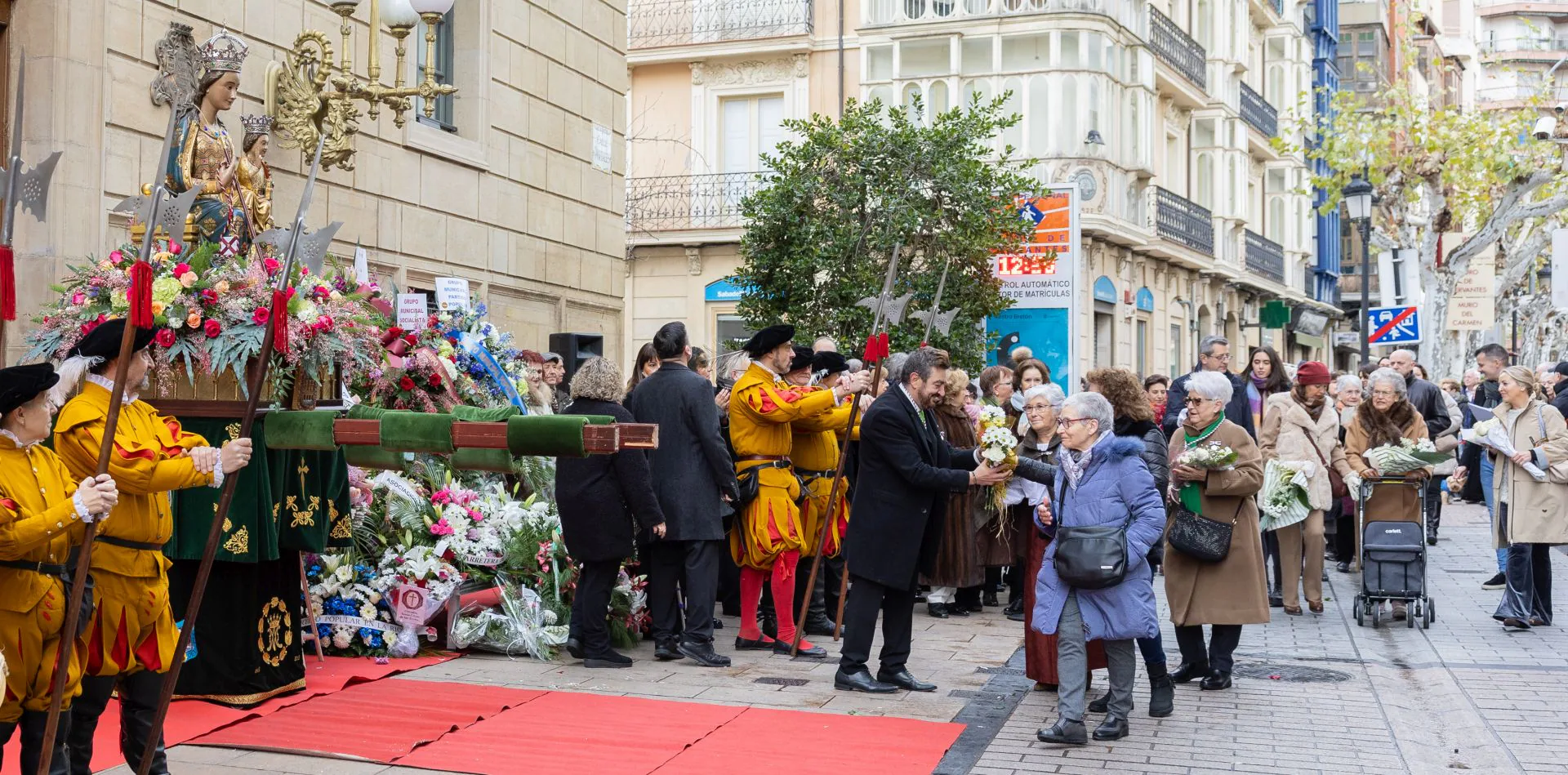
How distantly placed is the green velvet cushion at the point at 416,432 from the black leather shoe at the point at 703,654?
2964mm

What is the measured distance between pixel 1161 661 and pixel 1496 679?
2.58 metres

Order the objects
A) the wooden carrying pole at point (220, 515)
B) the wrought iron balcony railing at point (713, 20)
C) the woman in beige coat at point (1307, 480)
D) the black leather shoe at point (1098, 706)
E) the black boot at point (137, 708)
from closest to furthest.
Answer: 1. the wooden carrying pole at point (220, 515)
2. the black boot at point (137, 708)
3. the black leather shoe at point (1098, 706)
4. the woman in beige coat at point (1307, 480)
5. the wrought iron balcony railing at point (713, 20)

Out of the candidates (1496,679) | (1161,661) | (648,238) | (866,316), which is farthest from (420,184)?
(648,238)

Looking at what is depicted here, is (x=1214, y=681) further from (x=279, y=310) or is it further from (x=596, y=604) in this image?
(x=279, y=310)

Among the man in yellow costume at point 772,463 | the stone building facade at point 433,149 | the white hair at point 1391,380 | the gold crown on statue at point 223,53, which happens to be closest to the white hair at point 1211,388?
the man in yellow costume at point 772,463

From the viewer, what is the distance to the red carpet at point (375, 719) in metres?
6.86

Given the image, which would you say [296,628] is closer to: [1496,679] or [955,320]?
[1496,679]

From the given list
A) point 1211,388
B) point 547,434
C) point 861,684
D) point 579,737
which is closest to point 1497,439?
point 1211,388

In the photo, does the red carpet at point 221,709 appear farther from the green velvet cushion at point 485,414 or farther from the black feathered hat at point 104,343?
the green velvet cushion at point 485,414

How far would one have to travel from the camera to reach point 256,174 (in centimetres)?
1077

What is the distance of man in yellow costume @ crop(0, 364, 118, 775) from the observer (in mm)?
4926

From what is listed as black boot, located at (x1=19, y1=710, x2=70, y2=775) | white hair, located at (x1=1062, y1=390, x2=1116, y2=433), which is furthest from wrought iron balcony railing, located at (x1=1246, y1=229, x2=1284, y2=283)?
black boot, located at (x1=19, y1=710, x2=70, y2=775)

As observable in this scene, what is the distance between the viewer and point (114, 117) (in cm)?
981

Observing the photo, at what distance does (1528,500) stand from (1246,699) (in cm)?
375
